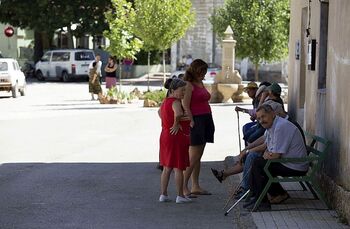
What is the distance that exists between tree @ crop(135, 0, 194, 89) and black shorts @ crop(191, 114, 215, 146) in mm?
20166

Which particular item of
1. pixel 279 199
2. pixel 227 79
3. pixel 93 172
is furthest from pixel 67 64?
pixel 279 199

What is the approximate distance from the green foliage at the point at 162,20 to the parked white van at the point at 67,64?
17.4m

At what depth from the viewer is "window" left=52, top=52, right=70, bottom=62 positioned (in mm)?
47844

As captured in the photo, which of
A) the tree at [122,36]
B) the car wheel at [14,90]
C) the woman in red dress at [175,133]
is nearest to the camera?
the woman in red dress at [175,133]

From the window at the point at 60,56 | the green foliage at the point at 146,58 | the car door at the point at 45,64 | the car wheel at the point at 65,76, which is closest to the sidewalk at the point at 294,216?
the window at the point at 60,56

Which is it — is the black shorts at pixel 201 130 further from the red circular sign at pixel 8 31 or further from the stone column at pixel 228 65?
the red circular sign at pixel 8 31

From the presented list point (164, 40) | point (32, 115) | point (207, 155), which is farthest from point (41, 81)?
point (207, 155)

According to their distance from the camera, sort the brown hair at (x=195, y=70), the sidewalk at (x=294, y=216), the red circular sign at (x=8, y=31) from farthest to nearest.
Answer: the red circular sign at (x=8, y=31) → the brown hair at (x=195, y=70) → the sidewalk at (x=294, y=216)

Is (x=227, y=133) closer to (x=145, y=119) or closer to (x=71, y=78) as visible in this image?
(x=145, y=119)

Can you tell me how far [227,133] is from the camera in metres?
18.6

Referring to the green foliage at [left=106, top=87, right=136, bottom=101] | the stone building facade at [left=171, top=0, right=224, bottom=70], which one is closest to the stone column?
the green foliage at [left=106, top=87, right=136, bottom=101]

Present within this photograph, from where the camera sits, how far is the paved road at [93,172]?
8758 mm

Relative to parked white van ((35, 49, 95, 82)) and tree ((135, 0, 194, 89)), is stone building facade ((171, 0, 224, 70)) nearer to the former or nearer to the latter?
parked white van ((35, 49, 95, 82))

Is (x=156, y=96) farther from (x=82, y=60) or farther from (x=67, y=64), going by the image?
(x=67, y=64)
